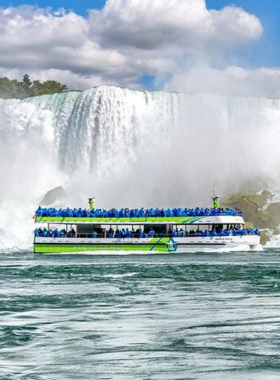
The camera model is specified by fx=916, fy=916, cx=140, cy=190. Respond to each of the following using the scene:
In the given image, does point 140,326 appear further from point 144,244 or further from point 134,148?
point 134,148

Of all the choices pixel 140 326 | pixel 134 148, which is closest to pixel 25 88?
pixel 134 148

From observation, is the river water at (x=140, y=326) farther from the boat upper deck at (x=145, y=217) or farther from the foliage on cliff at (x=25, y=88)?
the foliage on cliff at (x=25, y=88)

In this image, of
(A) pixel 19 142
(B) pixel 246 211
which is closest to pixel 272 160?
(B) pixel 246 211

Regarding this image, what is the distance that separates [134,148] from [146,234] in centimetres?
3453

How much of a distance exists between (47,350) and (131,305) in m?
8.88

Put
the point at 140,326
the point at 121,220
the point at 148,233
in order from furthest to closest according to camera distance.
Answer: the point at 148,233 → the point at 121,220 → the point at 140,326

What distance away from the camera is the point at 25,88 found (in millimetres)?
167750

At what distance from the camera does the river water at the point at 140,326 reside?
1886 cm

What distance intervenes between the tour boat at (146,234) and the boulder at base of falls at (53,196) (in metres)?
27.5

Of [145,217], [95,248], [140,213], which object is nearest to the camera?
[145,217]

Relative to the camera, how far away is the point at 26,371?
61.1ft

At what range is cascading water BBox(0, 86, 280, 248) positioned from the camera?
98250mm

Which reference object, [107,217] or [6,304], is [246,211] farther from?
[6,304]

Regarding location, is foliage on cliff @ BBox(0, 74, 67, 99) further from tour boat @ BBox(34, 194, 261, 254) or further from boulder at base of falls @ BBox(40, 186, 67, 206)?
tour boat @ BBox(34, 194, 261, 254)
